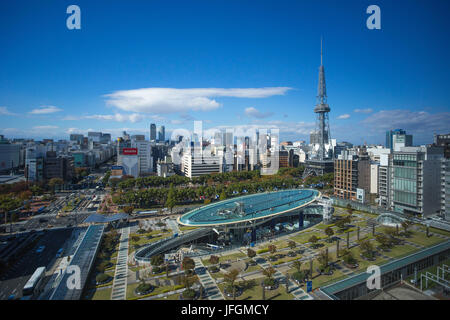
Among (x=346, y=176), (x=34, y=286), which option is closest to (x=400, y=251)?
(x=346, y=176)

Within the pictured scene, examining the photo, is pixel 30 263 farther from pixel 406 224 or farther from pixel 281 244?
pixel 406 224

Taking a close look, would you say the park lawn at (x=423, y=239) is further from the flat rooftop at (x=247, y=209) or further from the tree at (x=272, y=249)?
the tree at (x=272, y=249)

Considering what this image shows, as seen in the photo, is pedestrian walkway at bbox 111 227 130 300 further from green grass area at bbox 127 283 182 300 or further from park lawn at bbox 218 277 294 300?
park lawn at bbox 218 277 294 300

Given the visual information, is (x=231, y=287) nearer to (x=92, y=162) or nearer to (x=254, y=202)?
(x=254, y=202)

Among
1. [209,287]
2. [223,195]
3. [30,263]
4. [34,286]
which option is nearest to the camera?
[34,286]
